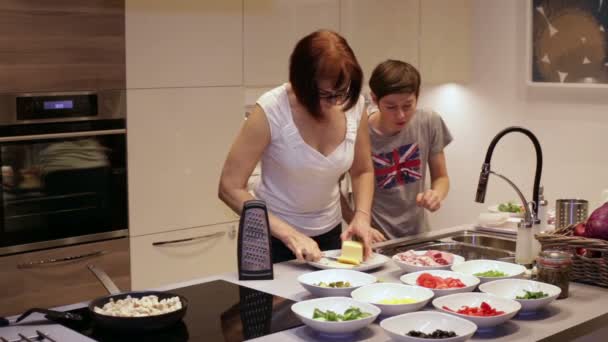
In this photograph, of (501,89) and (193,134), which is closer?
(193,134)

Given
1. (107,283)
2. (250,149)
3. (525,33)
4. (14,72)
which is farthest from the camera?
(525,33)

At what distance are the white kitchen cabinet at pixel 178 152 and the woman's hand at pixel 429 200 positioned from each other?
1.26 metres

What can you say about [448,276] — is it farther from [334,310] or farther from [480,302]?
[334,310]

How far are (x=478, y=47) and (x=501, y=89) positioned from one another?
0.83 feet

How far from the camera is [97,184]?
3.65 metres

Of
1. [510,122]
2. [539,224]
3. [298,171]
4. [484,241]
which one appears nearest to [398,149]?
[484,241]

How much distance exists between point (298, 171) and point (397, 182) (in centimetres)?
59

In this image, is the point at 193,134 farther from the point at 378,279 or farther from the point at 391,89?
the point at 378,279

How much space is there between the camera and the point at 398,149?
3.19m

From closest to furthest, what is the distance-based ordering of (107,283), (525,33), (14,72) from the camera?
(107,283) → (14,72) → (525,33)

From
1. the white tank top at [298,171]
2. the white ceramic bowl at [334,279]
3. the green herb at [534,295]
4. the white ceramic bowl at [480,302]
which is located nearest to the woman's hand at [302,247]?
the white ceramic bowl at [334,279]

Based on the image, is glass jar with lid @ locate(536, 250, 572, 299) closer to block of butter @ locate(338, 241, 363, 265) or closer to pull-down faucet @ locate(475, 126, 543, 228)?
pull-down faucet @ locate(475, 126, 543, 228)

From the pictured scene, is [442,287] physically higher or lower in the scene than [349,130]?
lower

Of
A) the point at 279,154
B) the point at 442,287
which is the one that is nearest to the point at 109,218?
the point at 279,154
